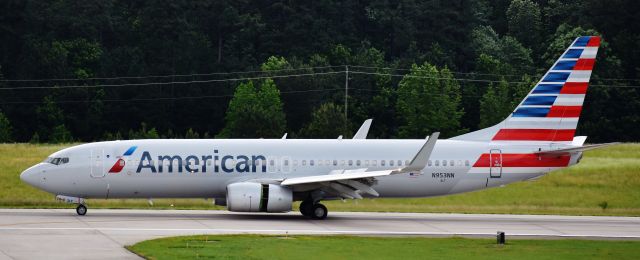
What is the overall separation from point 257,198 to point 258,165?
211cm

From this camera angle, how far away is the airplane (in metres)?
46.7

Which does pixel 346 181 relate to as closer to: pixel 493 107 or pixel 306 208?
pixel 306 208

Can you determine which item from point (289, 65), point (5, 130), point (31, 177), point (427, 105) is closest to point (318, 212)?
point (31, 177)

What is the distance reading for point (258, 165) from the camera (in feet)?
157

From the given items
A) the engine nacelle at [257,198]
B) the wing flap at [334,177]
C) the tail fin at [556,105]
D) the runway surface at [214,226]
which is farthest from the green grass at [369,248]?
the tail fin at [556,105]

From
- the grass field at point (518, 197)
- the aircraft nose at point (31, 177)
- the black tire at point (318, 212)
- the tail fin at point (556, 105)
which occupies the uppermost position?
the tail fin at point (556, 105)

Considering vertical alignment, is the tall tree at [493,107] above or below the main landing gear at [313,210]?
above

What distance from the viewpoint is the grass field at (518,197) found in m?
53.9

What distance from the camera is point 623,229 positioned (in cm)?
4547

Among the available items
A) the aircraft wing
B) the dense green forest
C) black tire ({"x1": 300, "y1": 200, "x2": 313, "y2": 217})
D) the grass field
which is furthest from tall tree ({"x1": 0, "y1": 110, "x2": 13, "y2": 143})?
the aircraft wing

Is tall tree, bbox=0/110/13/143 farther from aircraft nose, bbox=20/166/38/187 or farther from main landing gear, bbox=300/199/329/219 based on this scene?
main landing gear, bbox=300/199/329/219

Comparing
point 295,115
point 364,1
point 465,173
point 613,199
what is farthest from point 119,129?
point 465,173

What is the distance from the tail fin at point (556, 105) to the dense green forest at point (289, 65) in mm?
37163

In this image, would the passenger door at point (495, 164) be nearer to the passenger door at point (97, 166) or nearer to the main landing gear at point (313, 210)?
the main landing gear at point (313, 210)
